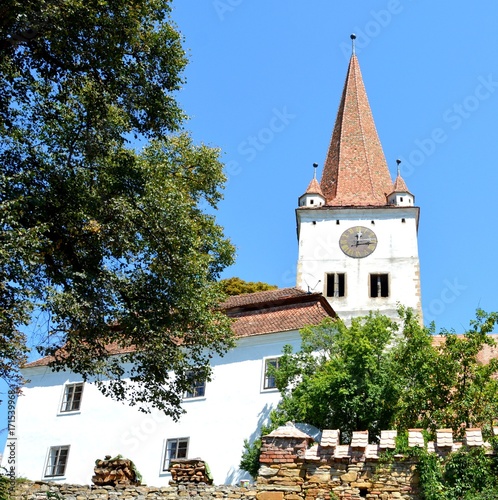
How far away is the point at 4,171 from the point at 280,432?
7325mm

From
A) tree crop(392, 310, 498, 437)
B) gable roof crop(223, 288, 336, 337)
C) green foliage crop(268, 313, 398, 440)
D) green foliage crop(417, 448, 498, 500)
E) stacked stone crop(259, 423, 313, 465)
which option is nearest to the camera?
green foliage crop(417, 448, 498, 500)

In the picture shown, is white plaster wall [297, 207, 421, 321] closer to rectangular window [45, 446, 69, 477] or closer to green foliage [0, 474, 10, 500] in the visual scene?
rectangular window [45, 446, 69, 477]

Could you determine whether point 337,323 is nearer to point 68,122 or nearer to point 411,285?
point 68,122

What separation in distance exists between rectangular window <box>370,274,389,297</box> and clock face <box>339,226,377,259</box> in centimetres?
163

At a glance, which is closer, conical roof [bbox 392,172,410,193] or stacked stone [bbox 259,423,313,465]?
stacked stone [bbox 259,423,313,465]

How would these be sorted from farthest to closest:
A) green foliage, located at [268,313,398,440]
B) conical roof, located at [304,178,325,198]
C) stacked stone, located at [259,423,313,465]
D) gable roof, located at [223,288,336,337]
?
conical roof, located at [304,178,325,198]
gable roof, located at [223,288,336,337]
green foliage, located at [268,313,398,440]
stacked stone, located at [259,423,313,465]

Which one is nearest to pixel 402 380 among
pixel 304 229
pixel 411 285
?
pixel 411 285

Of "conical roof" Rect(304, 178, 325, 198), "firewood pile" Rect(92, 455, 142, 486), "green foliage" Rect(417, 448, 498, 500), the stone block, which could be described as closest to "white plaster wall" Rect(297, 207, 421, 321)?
"conical roof" Rect(304, 178, 325, 198)

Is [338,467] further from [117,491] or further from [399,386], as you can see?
[399,386]

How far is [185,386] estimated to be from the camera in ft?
57.6

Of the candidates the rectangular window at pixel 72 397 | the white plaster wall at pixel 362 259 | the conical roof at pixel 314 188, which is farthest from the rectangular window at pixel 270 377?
the conical roof at pixel 314 188

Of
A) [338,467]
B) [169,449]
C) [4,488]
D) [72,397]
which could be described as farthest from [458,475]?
[72,397]

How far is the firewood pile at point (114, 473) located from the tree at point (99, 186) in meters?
3.93

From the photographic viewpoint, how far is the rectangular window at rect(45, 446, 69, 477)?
1155 inches
